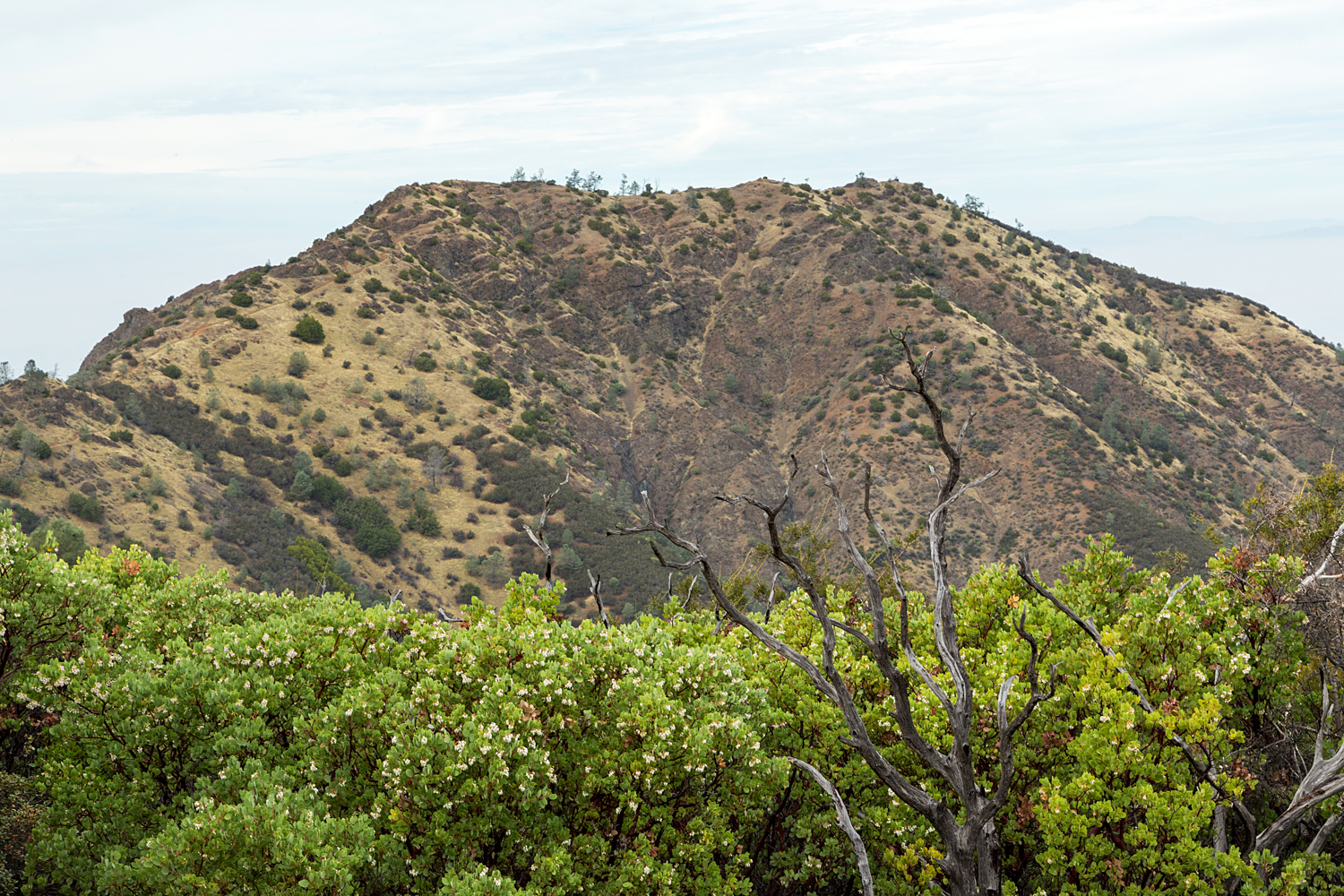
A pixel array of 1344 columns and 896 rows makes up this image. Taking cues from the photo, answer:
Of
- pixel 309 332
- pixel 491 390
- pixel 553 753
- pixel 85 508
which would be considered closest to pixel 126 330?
pixel 309 332

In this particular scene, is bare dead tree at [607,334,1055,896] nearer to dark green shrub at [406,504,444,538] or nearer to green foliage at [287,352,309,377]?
dark green shrub at [406,504,444,538]

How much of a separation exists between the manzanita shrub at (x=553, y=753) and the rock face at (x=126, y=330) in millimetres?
108149

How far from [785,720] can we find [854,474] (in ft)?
270

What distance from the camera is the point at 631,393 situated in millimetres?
121000

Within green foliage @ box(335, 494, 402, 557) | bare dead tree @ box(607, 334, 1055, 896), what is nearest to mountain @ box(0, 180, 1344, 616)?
green foliage @ box(335, 494, 402, 557)

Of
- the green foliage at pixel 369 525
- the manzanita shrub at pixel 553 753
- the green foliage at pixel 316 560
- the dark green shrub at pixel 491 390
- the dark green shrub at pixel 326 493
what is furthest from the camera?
the dark green shrub at pixel 491 390

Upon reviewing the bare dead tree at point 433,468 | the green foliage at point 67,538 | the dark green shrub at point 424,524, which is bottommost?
the dark green shrub at point 424,524

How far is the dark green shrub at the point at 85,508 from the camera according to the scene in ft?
207

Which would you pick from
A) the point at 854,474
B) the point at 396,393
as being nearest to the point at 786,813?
the point at 854,474

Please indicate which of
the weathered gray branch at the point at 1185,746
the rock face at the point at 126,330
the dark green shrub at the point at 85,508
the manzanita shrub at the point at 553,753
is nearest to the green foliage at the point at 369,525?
the dark green shrub at the point at 85,508

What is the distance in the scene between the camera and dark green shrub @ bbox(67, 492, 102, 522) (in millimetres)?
63188

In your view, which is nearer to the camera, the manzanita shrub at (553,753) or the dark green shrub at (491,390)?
the manzanita shrub at (553,753)

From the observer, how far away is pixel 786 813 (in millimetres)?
16297

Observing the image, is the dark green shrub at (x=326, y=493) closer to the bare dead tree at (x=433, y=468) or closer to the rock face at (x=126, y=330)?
the bare dead tree at (x=433, y=468)
